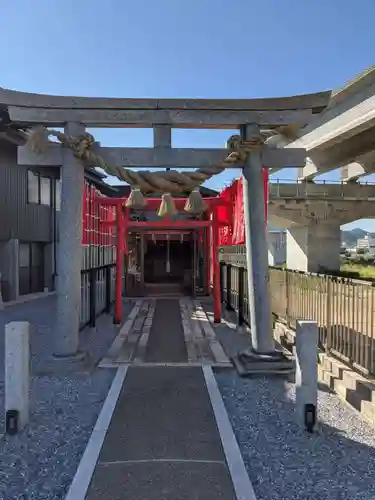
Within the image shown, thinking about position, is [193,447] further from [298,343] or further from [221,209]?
[221,209]

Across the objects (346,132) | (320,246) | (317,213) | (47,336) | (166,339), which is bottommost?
(47,336)

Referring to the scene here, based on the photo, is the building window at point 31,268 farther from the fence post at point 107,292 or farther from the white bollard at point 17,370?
the white bollard at point 17,370

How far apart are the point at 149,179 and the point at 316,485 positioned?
4003 millimetres

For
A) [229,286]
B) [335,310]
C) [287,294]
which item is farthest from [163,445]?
[229,286]

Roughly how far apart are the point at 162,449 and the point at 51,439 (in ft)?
3.67

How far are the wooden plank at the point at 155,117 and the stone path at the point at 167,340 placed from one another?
3.55 metres

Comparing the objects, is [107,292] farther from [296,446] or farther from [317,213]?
[317,213]

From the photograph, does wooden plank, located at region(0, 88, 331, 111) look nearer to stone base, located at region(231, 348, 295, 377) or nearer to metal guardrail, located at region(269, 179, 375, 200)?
stone base, located at region(231, 348, 295, 377)

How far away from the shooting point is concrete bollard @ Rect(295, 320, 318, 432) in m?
3.89

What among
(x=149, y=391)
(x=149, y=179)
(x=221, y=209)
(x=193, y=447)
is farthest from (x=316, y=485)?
(x=221, y=209)

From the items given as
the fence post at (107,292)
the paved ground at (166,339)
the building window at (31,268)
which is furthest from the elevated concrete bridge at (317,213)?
the paved ground at (166,339)

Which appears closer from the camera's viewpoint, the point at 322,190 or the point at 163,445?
the point at 163,445

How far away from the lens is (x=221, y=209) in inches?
399

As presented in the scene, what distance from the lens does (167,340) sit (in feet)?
24.6
